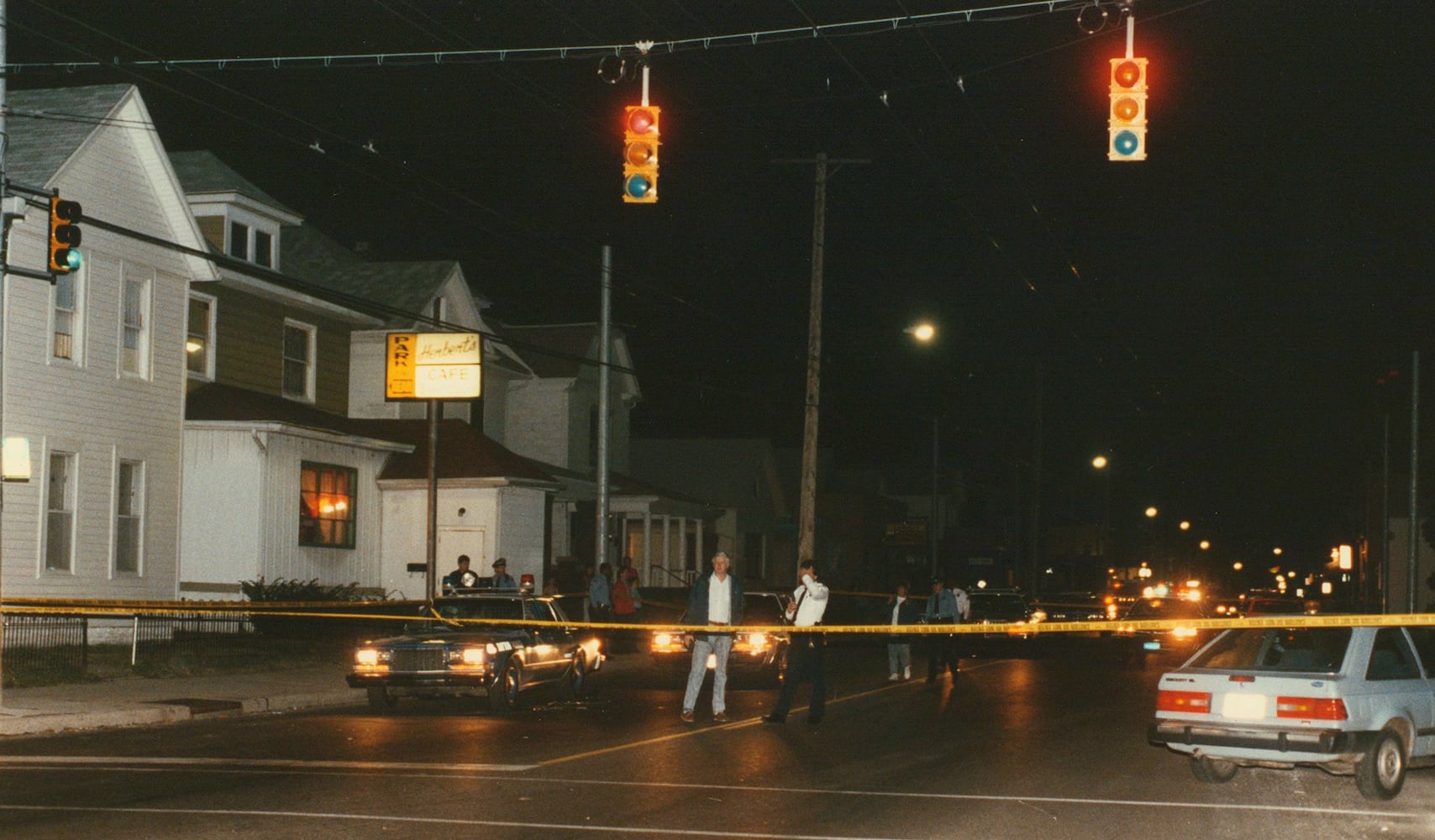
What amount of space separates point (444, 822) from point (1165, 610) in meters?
25.9

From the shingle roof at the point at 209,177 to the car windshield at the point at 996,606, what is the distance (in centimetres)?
1655

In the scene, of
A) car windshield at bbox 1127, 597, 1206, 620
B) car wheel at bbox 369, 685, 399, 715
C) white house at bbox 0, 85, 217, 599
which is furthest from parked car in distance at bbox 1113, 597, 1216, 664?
white house at bbox 0, 85, 217, 599

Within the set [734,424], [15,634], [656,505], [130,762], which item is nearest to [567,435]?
[656,505]

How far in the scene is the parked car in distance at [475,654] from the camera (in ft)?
59.8

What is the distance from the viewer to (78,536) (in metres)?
26.1

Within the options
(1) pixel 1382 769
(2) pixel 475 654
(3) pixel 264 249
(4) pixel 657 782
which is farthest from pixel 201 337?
(1) pixel 1382 769

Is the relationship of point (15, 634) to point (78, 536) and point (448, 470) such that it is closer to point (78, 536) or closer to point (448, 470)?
point (78, 536)

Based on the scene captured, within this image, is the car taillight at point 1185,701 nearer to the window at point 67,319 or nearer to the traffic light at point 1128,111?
the traffic light at point 1128,111

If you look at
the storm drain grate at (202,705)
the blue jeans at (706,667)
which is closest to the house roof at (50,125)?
the storm drain grate at (202,705)

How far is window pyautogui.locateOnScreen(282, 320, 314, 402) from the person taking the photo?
33.8 meters

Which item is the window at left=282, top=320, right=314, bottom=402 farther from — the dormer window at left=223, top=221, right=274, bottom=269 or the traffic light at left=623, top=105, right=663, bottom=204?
the traffic light at left=623, top=105, right=663, bottom=204

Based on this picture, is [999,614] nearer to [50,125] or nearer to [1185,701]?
[50,125]

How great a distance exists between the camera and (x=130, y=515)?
2772 centimetres

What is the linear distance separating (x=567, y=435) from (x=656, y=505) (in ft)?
13.8
